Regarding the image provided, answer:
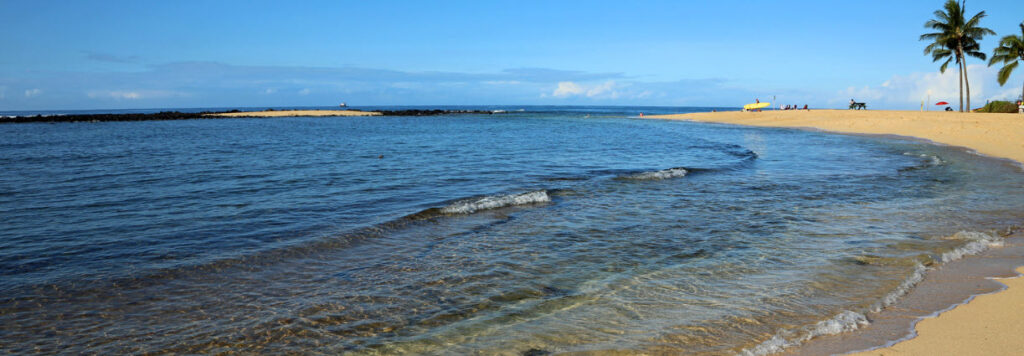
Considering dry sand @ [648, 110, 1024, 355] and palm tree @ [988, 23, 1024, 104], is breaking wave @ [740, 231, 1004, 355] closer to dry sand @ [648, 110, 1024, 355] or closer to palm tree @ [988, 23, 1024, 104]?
dry sand @ [648, 110, 1024, 355]

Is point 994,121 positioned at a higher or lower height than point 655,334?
higher

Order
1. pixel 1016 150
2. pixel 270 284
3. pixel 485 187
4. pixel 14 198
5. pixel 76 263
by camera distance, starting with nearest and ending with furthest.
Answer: pixel 270 284
pixel 76 263
pixel 14 198
pixel 485 187
pixel 1016 150

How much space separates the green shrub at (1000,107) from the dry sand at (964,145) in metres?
12.2

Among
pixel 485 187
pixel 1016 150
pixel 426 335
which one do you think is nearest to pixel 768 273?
pixel 426 335

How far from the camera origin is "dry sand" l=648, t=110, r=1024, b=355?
447 cm

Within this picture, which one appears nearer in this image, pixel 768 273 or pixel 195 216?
pixel 768 273

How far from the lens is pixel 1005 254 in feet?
24.1

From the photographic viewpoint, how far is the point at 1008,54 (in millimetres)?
44156

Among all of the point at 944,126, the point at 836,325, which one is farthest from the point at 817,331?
the point at 944,126

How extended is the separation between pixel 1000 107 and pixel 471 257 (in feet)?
192

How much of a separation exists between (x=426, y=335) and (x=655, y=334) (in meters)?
2.05

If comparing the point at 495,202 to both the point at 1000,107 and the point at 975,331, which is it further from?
the point at 1000,107

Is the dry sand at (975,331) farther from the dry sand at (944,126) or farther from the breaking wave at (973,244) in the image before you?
the dry sand at (944,126)

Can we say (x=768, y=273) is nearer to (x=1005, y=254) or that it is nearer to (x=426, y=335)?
(x=1005, y=254)
